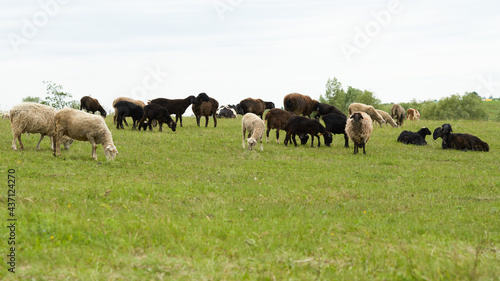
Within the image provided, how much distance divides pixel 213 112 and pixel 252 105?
4.48 m

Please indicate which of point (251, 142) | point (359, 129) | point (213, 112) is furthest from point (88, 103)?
point (359, 129)

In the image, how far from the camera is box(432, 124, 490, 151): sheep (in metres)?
22.0

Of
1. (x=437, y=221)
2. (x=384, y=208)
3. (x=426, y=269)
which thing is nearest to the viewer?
(x=426, y=269)

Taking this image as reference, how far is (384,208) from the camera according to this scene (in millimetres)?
9555

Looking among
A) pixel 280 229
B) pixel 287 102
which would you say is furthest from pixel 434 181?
pixel 287 102

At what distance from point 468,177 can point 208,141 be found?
461 inches

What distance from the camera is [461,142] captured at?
22.2 metres

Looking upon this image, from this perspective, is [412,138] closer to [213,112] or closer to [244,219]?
[213,112]

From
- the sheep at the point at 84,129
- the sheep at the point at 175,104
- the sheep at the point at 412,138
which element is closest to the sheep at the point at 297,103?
the sheep at the point at 175,104

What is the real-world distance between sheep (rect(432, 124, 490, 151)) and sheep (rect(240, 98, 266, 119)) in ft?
48.0

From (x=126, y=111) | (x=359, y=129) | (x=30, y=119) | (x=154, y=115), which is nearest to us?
(x=30, y=119)

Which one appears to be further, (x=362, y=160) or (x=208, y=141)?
(x=208, y=141)

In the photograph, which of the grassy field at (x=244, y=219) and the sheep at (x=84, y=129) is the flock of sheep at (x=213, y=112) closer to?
the sheep at (x=84, y=129)

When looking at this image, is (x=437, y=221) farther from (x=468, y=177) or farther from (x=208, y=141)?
(x=208, y=141)
